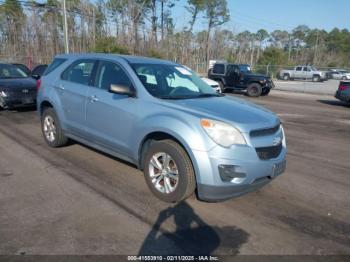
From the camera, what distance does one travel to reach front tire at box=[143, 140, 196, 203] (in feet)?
11.8

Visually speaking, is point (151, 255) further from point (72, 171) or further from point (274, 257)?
point (72, 171)

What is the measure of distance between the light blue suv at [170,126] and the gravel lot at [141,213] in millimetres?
335

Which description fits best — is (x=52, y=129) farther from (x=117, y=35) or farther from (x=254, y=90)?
(x=117, y=35)

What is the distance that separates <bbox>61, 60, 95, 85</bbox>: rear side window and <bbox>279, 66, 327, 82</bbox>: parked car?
37.5 meters

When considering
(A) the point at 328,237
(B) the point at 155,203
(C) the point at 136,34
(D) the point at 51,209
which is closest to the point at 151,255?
(B) the point at 155,203

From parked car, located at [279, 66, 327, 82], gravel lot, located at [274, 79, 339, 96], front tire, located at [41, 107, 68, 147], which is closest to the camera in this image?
front tire, located at [41, 107, 68, 147]

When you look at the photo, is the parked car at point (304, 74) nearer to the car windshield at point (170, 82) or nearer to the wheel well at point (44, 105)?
the car windshield at point (170, 82)

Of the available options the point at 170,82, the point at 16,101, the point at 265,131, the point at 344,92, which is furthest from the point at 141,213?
the point at 344,92

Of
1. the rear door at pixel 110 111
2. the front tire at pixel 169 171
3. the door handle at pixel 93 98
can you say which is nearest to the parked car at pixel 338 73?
the rear door at pixel 110 111

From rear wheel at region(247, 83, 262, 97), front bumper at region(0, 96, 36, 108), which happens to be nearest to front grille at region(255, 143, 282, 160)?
front bumper at region(0, 96, 36, 108)

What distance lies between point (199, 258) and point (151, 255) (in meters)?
0.44

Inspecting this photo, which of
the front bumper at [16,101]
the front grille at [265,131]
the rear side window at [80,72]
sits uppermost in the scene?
the rear side window at [80,72]

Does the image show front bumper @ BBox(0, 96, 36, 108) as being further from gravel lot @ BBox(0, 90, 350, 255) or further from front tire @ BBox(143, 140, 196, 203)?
front tire @ BBox(143, 140, 196, 203)

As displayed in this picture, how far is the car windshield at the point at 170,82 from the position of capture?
4355 mm
